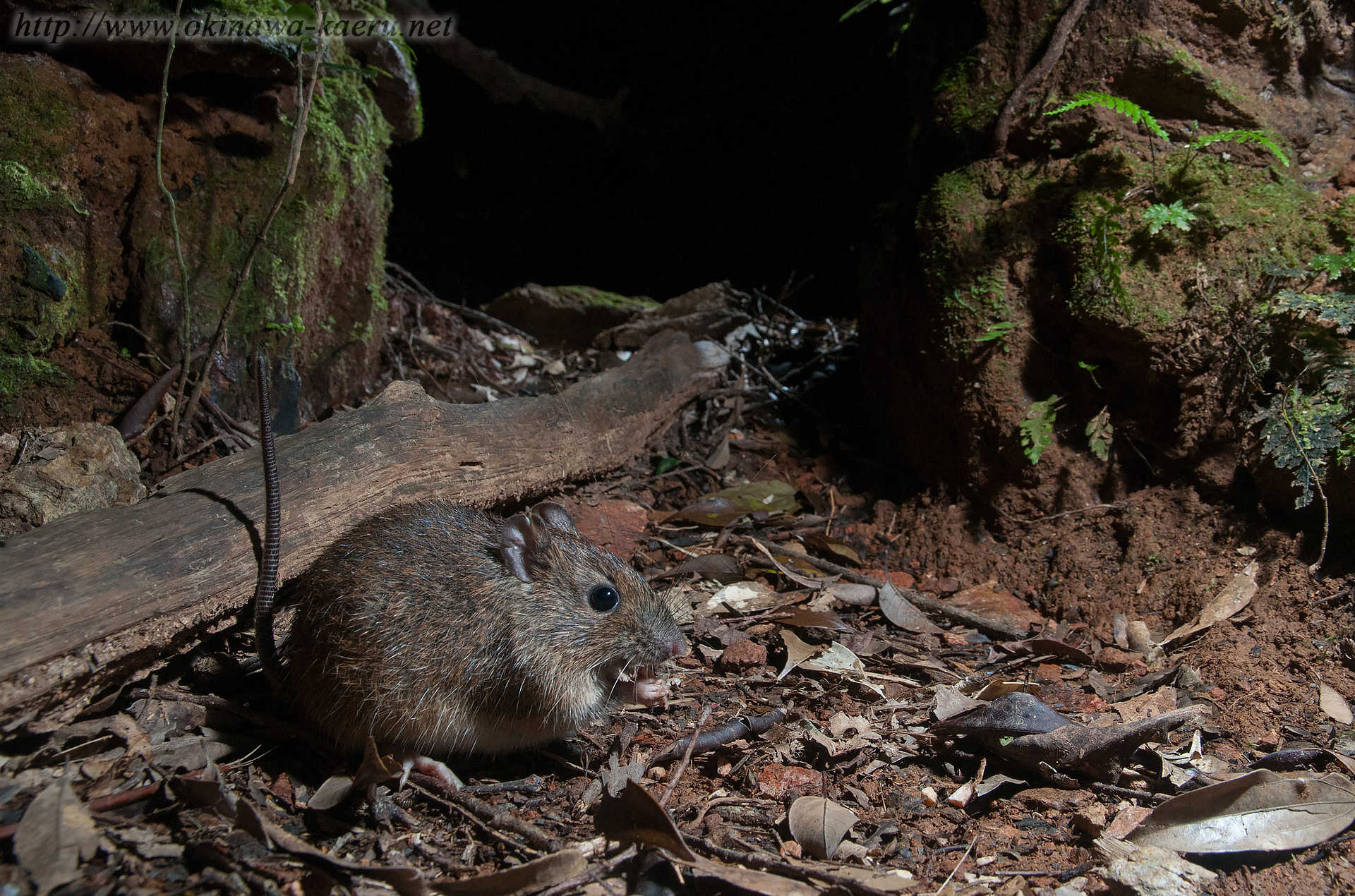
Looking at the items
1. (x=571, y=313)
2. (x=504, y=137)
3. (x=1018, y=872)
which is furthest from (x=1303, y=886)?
(x=504, y=137)

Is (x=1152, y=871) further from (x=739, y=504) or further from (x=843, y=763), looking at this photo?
(x=739, y=504)

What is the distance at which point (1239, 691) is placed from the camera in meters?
3.40

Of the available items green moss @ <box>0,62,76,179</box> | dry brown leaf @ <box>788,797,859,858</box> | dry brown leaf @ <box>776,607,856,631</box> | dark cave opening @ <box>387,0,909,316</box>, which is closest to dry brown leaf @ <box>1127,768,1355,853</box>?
dry brown leaf @ <box>788,797,859,858</box>

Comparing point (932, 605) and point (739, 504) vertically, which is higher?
point (932, 605)

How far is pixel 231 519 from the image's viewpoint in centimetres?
312

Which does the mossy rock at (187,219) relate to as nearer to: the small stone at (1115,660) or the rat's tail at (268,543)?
the rat's tail at (268,543)

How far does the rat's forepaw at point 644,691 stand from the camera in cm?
339

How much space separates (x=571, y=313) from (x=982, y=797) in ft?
21.8

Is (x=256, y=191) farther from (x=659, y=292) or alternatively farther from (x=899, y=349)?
(x=659, y=292)

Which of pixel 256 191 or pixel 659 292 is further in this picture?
pixel 659 292

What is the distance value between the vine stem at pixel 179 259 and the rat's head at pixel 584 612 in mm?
2197

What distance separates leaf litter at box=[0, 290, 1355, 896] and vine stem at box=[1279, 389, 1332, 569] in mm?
94

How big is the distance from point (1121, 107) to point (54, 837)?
5385 millimetres

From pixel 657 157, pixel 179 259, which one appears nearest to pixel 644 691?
pixel 179 259
